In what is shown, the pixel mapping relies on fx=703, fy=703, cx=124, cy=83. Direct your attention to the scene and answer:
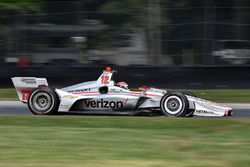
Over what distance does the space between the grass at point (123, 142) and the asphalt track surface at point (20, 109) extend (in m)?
2.86

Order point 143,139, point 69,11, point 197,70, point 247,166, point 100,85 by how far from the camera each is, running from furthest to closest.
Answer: point 69,11 → point 197,70 → point 100,85 → point 143,139 → point 247,166

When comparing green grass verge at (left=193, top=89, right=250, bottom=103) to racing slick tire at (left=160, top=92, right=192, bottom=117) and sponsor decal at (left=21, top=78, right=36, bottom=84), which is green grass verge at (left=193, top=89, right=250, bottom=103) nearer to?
racing slick tire at (left=160, top=92, right=192, bottom=117)

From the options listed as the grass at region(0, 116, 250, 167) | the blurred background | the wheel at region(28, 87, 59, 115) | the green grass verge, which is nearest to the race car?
the wheel at region(28, 87, 59, 115)

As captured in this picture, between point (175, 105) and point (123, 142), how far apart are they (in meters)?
4.34

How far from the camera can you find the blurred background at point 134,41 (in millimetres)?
19312

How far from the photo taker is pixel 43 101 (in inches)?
552

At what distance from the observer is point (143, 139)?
9273mm

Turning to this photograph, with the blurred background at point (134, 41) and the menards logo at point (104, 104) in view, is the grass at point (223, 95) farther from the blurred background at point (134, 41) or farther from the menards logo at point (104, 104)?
the menards logo at point (104, 104)

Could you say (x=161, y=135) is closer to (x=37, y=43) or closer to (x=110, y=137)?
(x=110, y=137)

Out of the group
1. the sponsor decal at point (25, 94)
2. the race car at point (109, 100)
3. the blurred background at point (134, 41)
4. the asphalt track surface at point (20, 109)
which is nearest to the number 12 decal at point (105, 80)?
the race car at point (109, 100)

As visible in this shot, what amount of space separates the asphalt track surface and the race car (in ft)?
2.28

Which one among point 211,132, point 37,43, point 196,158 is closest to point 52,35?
point 37,43

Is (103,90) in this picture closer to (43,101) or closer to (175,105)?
(43,101)

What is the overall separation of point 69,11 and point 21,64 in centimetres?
208
